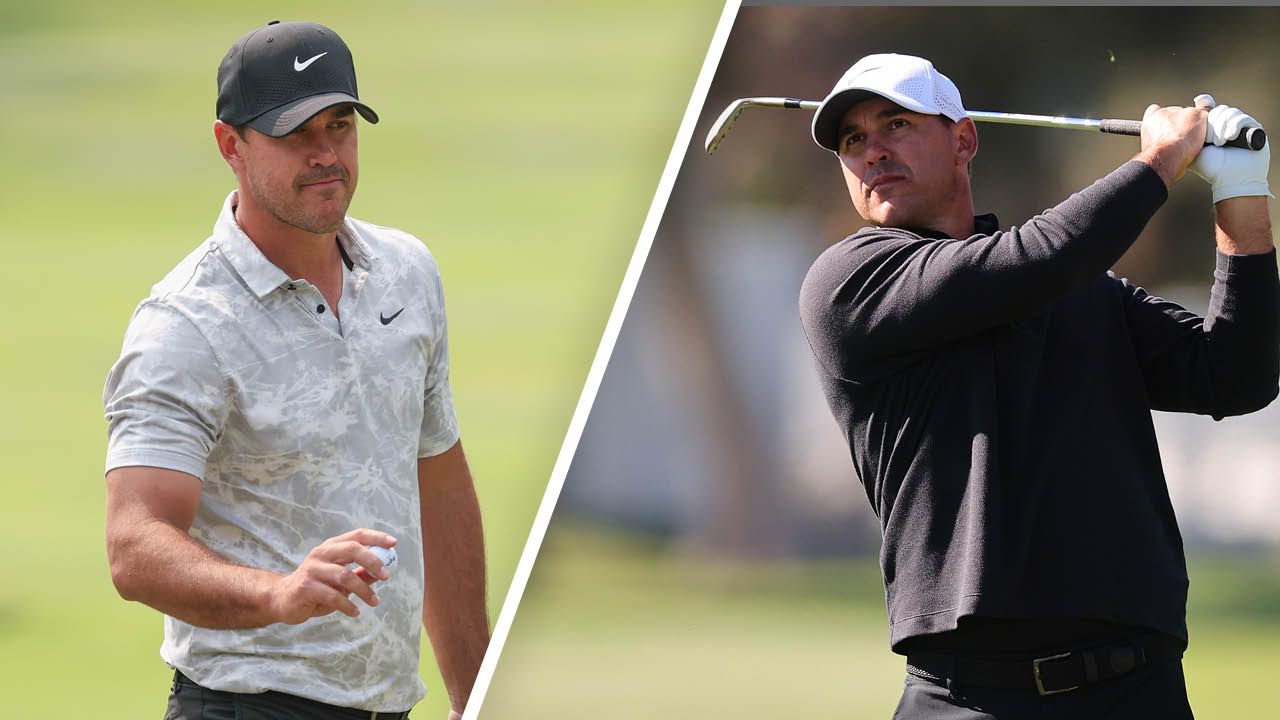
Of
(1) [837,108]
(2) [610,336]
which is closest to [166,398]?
(1) [837,108]

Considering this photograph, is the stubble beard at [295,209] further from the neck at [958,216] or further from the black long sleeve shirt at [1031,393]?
the neck at [958,216]

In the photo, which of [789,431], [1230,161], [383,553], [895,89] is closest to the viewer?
[383,553]

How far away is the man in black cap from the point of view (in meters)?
1.69

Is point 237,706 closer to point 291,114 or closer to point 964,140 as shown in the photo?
point 291,114

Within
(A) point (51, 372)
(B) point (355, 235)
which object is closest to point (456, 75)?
(A) point (51, 372)

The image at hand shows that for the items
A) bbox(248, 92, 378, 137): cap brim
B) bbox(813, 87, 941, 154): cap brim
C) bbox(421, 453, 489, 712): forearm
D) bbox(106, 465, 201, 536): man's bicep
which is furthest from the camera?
bbox(421, 453, 489, 712): forearm

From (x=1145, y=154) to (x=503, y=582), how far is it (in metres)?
2.08

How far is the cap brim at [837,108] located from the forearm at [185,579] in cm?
84

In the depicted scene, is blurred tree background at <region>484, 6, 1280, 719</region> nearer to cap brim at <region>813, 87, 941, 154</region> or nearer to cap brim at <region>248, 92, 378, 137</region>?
cap brim at <region>813, 87, 941, 154</region>

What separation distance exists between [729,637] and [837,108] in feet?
8.75

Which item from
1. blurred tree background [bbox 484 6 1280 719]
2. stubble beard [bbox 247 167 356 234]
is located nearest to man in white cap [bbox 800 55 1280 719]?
stubble beard [bbox 247 167 356 234]

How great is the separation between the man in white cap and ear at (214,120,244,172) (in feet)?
2.25

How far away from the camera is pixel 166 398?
1.70 m

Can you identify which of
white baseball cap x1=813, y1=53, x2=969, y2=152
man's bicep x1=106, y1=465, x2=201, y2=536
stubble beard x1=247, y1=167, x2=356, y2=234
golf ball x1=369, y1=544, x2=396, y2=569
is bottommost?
golf ball x1=369, y1=544, x2=396, y2=569
